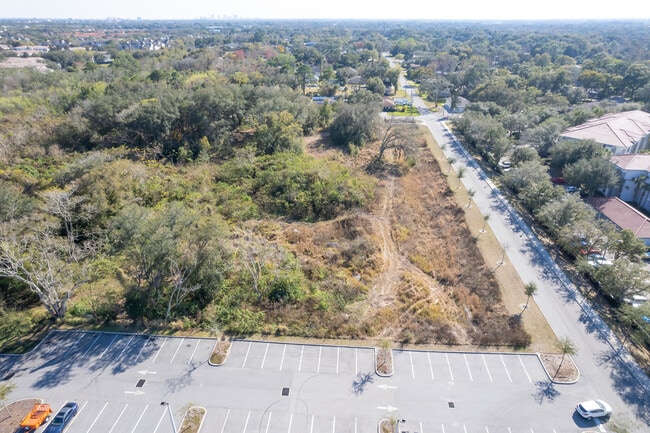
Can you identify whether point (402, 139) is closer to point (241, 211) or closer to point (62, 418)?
point (241, 211)

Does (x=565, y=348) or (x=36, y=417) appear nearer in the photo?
(x=36, y=417)

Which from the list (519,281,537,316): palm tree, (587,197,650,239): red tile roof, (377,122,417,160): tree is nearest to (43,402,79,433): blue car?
(519,281,537,316): palm tree

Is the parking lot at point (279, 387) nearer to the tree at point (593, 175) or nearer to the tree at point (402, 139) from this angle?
the tree at point (593, 175)

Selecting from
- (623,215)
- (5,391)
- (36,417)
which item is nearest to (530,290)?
(623,215)

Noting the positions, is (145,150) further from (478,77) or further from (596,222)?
(478,77)

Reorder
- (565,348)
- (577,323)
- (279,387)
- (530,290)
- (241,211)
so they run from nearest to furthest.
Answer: (279,387)
(565,348)
(577,323)
(530,290)
(241,211)
